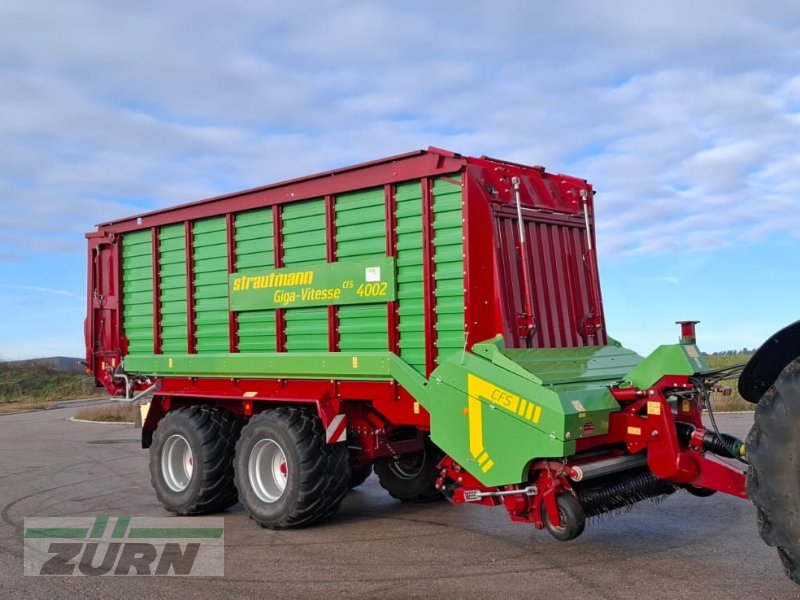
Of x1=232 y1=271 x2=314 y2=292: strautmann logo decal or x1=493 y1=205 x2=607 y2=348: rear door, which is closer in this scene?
x1=493 y1=205 x2=607 y2=348: rear door

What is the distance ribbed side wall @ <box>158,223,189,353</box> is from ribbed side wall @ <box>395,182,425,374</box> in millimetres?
3098

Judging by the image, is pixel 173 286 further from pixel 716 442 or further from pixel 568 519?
pixel 716 442

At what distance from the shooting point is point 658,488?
5.79 m

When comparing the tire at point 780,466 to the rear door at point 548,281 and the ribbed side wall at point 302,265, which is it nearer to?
the rear door at point 548,281

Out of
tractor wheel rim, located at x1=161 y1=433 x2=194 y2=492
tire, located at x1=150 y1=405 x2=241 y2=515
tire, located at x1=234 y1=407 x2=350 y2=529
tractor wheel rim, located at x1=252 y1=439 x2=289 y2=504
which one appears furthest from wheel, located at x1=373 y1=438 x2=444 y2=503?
tractor wheel rim, located at x1=161 y1=433 x2=194 y2=492

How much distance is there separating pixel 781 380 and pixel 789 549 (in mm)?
840

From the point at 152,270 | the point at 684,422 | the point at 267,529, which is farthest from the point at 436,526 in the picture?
the point at 152,270

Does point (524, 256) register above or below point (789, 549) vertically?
above

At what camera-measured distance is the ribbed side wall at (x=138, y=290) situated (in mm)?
9086

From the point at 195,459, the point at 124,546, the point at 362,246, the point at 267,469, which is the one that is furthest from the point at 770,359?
the point at 195,459

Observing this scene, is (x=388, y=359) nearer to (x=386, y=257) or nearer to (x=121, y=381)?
(x=386, y=257)

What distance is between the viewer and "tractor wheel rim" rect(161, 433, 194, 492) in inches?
321

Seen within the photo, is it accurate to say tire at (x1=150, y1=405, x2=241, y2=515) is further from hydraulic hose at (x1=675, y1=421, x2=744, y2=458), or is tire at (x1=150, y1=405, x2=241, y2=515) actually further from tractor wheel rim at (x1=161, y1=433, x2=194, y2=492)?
hydraulic hose at (x1=675, y1=421, x2=744, y2=458)

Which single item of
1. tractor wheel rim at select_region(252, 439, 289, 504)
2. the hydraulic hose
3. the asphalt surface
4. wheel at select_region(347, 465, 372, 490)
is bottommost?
the asphalt surface
